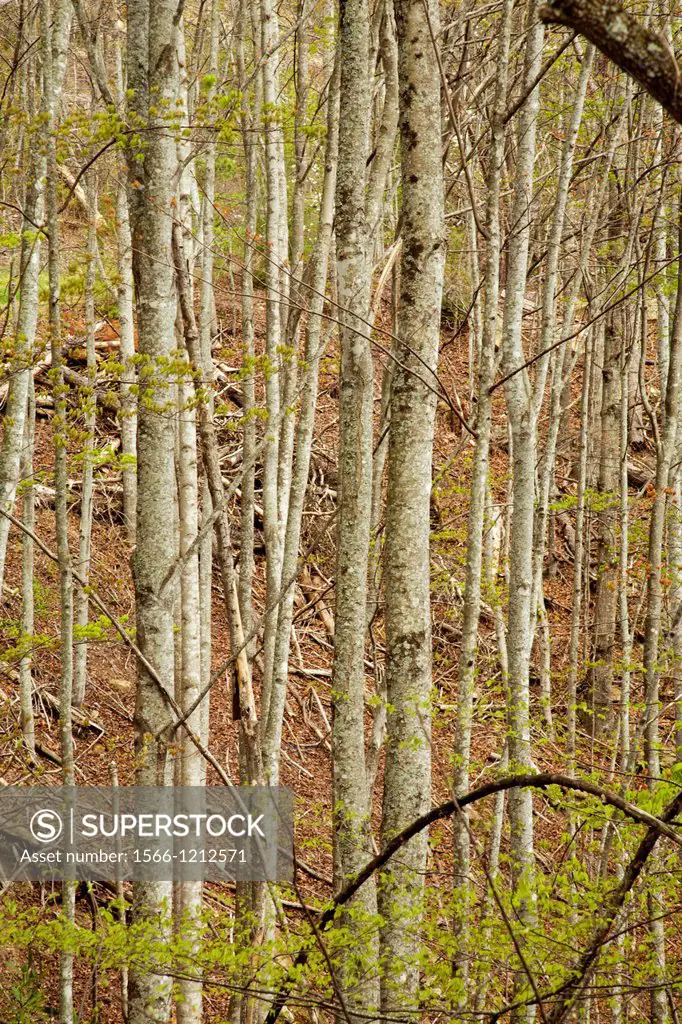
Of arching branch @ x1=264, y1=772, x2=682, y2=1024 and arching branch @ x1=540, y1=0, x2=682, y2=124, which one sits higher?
arching branch @ x1=540, y1=0, x2=682, y2=124

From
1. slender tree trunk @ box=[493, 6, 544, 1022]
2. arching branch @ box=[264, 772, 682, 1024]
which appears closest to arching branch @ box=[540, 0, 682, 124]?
arching branch @ box=[264, 772, 682, 1024]

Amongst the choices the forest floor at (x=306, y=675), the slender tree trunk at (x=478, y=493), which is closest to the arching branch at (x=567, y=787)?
the slender tree trunk at (x=478, y=493)

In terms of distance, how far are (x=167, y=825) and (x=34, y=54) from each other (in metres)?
6.80

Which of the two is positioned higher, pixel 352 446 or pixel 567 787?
pixel 352 446

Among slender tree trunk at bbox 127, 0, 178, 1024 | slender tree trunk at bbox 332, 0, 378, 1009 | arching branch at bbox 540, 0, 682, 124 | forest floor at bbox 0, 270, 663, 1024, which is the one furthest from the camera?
forest floor at bbox 0, 270, 663, 1024

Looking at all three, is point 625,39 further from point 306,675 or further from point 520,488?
point 306,675

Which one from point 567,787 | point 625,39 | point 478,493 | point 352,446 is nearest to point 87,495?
point 478,493

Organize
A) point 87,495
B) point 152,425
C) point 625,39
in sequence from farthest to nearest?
point 87,495, point 152,425, point 625,39

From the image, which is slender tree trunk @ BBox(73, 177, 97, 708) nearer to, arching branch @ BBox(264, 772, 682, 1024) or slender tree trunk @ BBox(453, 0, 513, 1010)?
slender tree trunk @ BBox(453, 0, 513, 1010)

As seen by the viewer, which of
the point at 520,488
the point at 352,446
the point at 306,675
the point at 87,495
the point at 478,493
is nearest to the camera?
the point at 352,446

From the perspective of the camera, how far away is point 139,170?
4508 mm

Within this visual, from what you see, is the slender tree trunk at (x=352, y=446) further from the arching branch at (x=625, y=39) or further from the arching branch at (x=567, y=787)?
the arching branch at (x=625, y=39)

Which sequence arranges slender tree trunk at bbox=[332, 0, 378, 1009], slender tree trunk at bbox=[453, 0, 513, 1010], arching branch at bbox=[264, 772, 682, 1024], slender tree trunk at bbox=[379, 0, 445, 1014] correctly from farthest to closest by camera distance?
slender tree trunk at bbox=[453, 0, 513, 1010], slender tree trunk at bbox=[332, 0, 378, 1009], slender tree trunk at bbox=[379, 0, 445, 1014], arching branch at bbox=[264, 772, 682, 1024]

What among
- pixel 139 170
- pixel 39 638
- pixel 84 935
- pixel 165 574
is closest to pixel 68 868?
pixel 84 935
